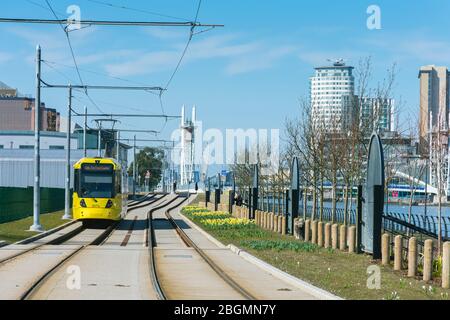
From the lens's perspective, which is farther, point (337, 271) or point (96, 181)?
point (96, 181)

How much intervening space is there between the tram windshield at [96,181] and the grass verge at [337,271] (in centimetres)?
958

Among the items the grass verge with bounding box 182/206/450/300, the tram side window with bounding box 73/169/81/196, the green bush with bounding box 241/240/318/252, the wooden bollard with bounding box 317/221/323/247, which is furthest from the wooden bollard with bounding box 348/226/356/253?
the tram side window with bounding box 73/169/81/196

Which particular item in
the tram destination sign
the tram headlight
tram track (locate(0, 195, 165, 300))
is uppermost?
the tram destination sign

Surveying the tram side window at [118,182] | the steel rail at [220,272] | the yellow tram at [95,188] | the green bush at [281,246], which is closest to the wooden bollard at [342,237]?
the green bush at [281,246]

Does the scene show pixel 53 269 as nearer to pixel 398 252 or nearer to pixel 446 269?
pixel 398 252

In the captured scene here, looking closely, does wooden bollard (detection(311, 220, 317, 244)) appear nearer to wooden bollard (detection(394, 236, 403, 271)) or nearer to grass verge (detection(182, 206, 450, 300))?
Result: grass verge (detection(182, 206, 450, 300))

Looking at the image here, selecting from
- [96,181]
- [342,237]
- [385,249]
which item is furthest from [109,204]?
[385,249]

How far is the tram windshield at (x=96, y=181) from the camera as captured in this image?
1538 inches

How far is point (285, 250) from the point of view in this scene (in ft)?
81.8

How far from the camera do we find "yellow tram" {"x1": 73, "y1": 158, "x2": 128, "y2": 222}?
128ft

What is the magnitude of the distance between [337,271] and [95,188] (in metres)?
22.4

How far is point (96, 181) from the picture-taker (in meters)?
39.2

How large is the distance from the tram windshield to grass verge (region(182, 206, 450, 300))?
9580 millimetres
